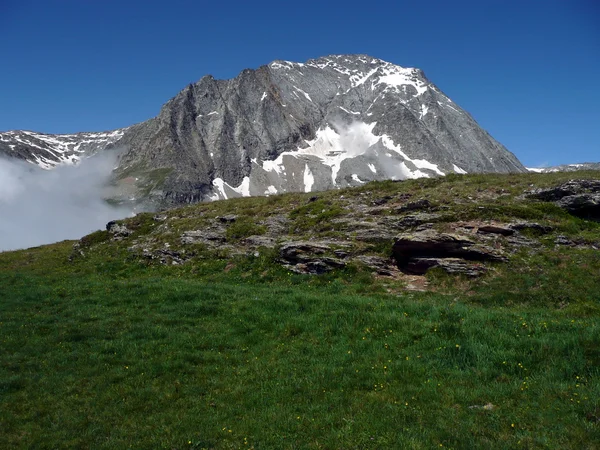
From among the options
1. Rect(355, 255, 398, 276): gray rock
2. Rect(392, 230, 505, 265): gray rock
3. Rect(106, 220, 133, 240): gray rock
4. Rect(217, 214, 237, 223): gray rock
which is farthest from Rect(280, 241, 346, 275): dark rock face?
Rect(106, 220, 133, 240): gray rock

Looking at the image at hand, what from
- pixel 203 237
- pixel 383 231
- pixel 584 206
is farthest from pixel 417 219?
pixel 203 237

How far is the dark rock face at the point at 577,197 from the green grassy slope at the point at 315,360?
120cm

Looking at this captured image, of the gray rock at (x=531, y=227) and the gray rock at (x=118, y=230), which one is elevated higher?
the gray rock at (x=118, y=230)

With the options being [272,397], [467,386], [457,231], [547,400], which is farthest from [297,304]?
[457,231]

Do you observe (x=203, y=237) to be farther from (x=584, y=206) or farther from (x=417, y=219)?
(x=584, y=206)

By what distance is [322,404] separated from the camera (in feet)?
30.7

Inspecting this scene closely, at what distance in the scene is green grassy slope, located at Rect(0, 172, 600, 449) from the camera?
834 centimetres

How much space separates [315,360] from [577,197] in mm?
22552

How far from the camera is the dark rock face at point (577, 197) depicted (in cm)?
2411

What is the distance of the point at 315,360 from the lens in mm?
11594

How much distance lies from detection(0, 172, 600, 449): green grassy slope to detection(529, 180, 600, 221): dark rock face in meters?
1.20

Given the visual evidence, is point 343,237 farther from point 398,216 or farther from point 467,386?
point 467,386

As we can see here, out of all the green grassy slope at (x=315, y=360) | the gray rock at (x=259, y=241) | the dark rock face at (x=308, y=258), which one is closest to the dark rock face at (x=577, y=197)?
the green grassy slope at (x=315, y=360)

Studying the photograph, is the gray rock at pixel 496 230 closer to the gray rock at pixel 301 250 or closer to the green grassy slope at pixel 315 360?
the green grassy slope at pixel 315 360
